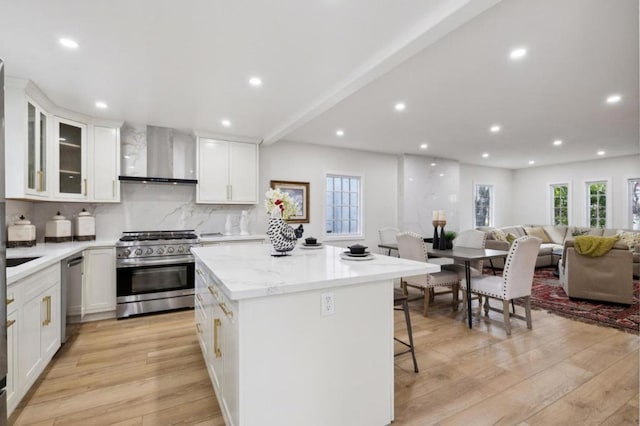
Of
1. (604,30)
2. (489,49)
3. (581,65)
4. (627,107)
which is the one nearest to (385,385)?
(489,49)

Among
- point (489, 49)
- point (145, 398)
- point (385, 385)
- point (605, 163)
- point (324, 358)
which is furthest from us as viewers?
point (605, 163)

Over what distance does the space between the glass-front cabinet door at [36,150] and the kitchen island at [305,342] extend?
2.53 metres

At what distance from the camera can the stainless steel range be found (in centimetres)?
362

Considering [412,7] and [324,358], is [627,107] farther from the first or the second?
[324,358]

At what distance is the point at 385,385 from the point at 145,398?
1621 millimetres

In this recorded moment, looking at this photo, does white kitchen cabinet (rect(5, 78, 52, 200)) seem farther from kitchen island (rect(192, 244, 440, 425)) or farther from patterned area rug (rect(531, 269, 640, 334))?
patterned area rug (rect(531, 269, 640, 334))

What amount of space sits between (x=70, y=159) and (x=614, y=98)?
6.31 meters

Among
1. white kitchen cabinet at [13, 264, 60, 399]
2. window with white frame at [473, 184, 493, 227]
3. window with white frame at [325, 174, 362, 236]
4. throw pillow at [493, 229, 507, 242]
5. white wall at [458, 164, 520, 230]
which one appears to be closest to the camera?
white kitchen cabinet at [13, 264, 60, 399]

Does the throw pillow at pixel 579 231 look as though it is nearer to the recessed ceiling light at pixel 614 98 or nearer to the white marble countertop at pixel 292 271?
the recessed ceiling light at pixel 614 98

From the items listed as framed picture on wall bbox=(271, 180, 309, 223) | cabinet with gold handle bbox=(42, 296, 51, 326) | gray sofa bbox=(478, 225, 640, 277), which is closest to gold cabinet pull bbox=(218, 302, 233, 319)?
cabinet with gold handle bbox=(42, 296, 51, 326)

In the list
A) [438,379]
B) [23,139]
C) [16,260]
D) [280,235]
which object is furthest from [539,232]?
[23,139]

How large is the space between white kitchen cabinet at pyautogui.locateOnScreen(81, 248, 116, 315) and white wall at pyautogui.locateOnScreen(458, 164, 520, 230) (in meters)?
7.13

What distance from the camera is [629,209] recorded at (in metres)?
6.68

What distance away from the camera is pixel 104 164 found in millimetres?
3914
